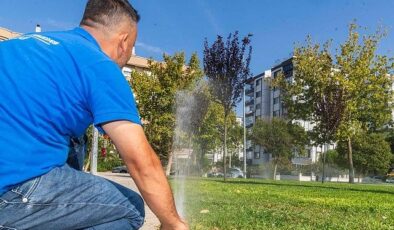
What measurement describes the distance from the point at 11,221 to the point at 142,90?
38212 mm

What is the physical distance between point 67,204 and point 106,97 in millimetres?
438

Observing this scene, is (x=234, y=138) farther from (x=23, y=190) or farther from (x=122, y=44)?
(x=23, y=190)

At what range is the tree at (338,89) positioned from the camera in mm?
31703

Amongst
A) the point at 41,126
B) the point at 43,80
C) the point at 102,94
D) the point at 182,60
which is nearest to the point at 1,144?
the point at 41,126

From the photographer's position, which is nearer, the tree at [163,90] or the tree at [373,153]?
the tree at [163,90]

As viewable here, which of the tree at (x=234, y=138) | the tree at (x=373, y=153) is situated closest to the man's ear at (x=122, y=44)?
the tree at (x=373, y=153)

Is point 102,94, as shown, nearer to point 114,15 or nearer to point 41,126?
point 41,126

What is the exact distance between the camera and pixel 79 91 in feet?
6.20

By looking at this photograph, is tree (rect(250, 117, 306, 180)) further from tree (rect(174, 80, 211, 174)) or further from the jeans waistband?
the jeans waistband

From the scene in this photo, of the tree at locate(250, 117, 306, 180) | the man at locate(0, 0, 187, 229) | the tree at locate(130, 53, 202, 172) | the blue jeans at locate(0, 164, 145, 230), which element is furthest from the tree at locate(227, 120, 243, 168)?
the man at locate(0, 0, 187, 229)

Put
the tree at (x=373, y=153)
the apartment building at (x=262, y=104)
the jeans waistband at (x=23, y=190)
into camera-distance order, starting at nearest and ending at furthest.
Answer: the jeans waistband at (x=23, y=190) < the tree at (x=373, y=153) < the apartment building at (x=262, y=104)

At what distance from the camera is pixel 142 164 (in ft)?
6.14

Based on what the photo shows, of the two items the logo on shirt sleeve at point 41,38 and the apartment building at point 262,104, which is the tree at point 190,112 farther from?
the apartment building at point 262,104

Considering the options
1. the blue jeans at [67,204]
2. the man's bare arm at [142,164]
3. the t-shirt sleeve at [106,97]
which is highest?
the t-shirt sleeve at [106,97]
